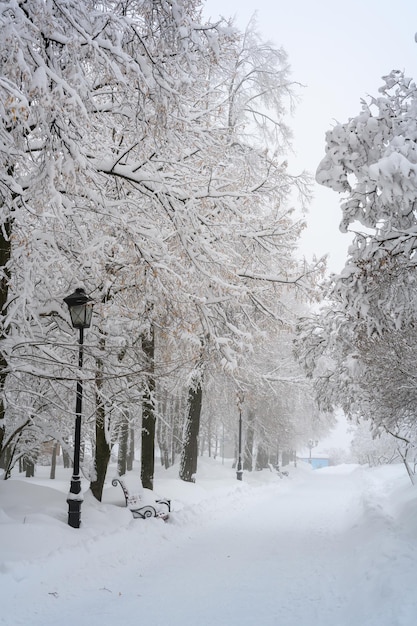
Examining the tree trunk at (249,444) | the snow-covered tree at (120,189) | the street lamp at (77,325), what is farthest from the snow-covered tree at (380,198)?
the tree trunk at (249,444)

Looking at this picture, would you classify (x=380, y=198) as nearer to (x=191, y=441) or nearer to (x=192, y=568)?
(x=192, y=568)

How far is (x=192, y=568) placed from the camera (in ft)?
25.6

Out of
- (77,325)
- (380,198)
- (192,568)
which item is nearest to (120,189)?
(77,325)

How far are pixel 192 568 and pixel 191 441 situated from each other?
1074 cm

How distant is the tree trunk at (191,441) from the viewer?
18234mm

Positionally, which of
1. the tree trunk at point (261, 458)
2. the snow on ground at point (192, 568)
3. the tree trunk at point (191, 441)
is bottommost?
the tree trunk at point (261, 458)

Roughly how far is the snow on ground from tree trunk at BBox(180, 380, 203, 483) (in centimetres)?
576

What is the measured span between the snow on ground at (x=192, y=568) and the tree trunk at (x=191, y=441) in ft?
18.9

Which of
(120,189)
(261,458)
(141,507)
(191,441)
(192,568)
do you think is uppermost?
(120,189)

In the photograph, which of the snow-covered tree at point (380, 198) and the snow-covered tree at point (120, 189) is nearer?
the snow-covered tree at point (120, 189)

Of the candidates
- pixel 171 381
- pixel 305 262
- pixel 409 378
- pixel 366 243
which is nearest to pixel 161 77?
pixel 366 243

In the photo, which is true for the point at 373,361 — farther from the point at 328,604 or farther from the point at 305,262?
the point at 328,604

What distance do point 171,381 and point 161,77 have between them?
488 inches

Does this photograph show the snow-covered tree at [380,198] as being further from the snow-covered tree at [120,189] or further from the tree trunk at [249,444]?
the tree trunk at [249,444]
